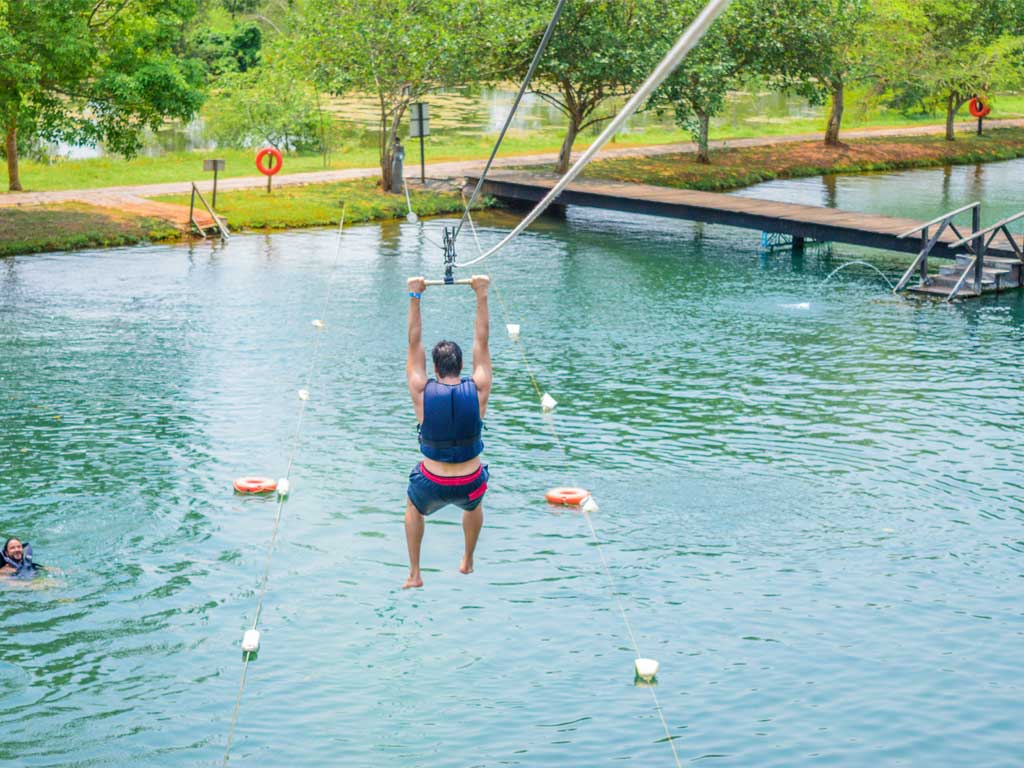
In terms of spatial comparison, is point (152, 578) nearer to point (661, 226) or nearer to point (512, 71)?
point (661, 226)

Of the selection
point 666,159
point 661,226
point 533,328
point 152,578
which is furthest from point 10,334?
point 666,159

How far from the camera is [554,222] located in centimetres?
4584

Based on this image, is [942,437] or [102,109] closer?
[942,437]

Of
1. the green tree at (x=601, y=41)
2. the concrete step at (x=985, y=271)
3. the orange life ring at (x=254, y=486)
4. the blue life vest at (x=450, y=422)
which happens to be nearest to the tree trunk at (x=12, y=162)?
the green tree at (x=601, y=41)

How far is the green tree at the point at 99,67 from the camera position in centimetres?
3525

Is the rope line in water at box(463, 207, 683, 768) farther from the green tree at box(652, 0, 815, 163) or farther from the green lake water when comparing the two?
the green tree at box(652, 0, 815, 163)

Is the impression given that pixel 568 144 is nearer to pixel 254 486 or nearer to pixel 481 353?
pixel 254 486

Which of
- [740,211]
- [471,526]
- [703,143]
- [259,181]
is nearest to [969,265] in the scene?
[740,211]

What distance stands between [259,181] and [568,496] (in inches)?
1287

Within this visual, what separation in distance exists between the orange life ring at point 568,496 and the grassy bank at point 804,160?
32277mm

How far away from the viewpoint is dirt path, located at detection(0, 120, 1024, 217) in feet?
141

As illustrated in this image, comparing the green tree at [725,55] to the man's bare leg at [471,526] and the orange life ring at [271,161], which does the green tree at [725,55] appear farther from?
the man's bare leg at [471,526]

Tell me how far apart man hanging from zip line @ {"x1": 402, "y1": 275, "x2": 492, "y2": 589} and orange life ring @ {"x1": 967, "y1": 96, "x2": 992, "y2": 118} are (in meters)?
60.4

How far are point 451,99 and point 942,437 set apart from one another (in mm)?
68622
